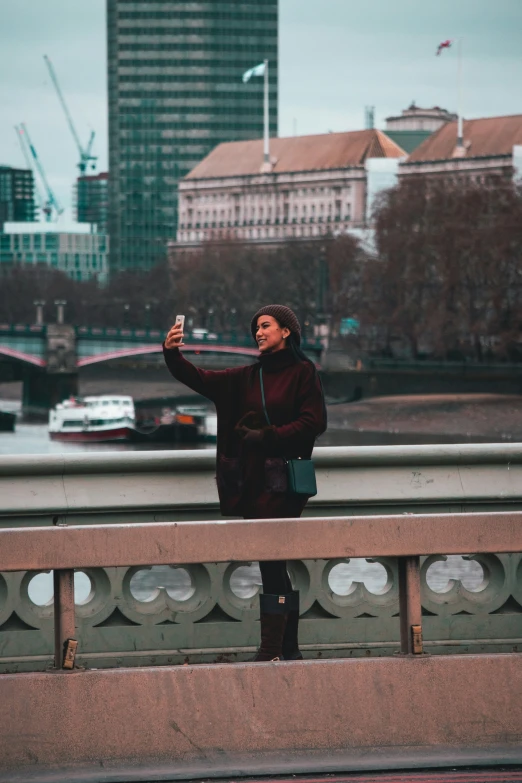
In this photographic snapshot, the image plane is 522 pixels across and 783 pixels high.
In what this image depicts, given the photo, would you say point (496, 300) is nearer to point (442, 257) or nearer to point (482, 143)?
point (442, 257)

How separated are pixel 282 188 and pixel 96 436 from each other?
343ft

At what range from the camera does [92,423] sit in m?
75.9

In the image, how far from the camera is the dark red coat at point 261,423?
5969 mm

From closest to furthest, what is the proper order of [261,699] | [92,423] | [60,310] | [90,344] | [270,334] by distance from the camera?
[261,699] → [270,334] → [92,423] → [90,344] → [60,310]

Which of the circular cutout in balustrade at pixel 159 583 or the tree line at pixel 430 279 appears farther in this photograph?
the tree line at pixel 430 279

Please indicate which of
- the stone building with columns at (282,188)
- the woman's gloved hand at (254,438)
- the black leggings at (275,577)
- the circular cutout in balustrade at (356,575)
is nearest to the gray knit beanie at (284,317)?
the woman's gloved hand at (254,438)

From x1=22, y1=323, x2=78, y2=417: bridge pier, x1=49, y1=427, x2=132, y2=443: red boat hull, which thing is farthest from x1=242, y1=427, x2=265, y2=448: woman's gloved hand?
x1=22, y1=323, x2=78, y2=417: bridge pier

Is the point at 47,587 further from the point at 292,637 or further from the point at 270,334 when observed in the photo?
the point at 292,637

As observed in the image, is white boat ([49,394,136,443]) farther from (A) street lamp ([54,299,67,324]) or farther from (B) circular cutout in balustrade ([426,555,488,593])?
(B) circular cutout in balustrade ([426,555,488,593])

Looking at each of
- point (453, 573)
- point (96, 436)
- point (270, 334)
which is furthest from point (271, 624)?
point (96, 436)

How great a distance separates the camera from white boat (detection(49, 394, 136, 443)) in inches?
2945

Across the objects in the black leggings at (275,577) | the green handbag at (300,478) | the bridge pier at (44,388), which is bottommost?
the bridge pier at (44,388)

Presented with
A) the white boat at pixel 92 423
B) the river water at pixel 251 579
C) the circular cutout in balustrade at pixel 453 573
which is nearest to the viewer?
the river water at pixel 251 579

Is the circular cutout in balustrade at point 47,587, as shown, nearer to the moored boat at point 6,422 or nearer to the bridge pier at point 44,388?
the moored boat at point 6,422
